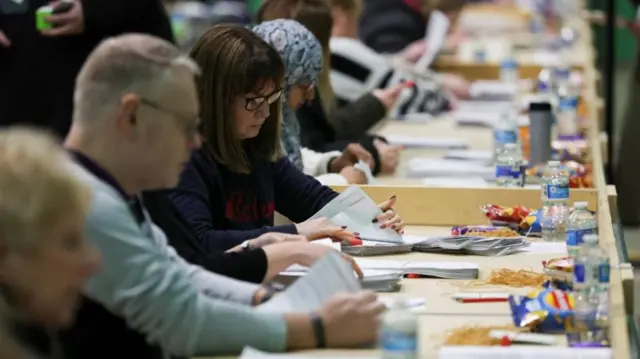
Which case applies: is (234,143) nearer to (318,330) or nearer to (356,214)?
(356,214)

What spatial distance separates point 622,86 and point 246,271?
11.1 metres

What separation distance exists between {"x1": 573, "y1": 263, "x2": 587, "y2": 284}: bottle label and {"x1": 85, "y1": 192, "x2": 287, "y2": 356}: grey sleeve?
78cm

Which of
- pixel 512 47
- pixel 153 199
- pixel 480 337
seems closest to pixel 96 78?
pixel 153 199

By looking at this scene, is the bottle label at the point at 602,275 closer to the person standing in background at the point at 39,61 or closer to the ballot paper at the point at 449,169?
the ballot paper at the point at 449,169

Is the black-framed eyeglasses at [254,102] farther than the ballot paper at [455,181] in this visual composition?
No

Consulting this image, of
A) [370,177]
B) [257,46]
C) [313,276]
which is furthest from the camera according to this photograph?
[370,177]

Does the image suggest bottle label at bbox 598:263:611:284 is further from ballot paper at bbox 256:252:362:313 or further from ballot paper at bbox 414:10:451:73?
ballot paper at bbox 414:10:451:73

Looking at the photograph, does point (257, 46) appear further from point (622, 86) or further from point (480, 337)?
point (622, 86)

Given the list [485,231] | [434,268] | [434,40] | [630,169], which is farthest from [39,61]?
[630,169]

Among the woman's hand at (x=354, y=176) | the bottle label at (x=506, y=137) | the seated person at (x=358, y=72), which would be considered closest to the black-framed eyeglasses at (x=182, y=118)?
the woman's hand at (x=354, y=176)

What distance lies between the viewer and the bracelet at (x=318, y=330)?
2512 millimetres

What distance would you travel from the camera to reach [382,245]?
3.54 metres

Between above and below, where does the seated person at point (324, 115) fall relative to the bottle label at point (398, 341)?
below

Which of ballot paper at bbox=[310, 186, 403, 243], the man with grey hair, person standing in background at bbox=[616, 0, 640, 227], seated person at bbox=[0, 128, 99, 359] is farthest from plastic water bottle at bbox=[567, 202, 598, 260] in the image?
person standing in background at bbox=[616, 0, 640, 227]
